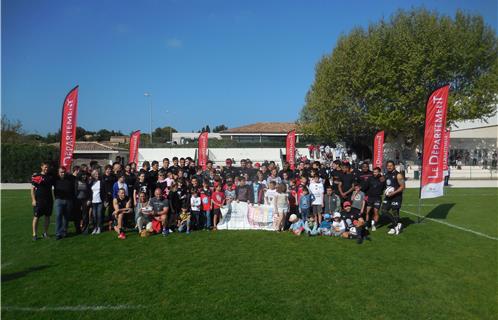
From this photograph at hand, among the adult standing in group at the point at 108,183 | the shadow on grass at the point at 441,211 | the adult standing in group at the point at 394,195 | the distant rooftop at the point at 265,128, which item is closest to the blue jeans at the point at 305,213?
the adult standing in group at the point at 394,195

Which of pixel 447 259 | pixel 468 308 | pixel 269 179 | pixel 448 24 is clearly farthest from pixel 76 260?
pixel 448 24

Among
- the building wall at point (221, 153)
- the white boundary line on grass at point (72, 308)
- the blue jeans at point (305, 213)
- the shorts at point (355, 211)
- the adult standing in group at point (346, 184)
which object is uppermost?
the building wall at point (221, 153)

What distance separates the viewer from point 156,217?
939cm

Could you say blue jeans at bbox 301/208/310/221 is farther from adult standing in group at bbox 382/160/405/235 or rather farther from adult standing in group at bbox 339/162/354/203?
adult standing in group at bbox 382/160/405/235

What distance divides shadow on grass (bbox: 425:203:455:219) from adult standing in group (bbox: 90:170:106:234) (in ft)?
34.4

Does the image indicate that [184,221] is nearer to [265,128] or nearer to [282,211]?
[282,211]

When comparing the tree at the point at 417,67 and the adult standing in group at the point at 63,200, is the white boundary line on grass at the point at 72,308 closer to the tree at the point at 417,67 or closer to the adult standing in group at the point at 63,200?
the adult standing in group at the point at 63,200

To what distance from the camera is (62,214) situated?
8750 mm

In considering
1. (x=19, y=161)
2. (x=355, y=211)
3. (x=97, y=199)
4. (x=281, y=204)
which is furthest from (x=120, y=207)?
(x=19, y=161)

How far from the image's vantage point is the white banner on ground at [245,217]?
10.0 meters

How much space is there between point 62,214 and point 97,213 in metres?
0.87

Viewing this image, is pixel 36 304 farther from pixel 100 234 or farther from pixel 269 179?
pixel 269 179

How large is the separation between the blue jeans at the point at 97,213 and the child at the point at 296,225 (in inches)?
201

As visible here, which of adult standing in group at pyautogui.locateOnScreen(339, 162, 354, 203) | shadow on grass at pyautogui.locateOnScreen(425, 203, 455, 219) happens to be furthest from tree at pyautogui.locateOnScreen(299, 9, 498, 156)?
adult standing in group at pyautogui.locateOnScreen(339, 162, 354, 203)
